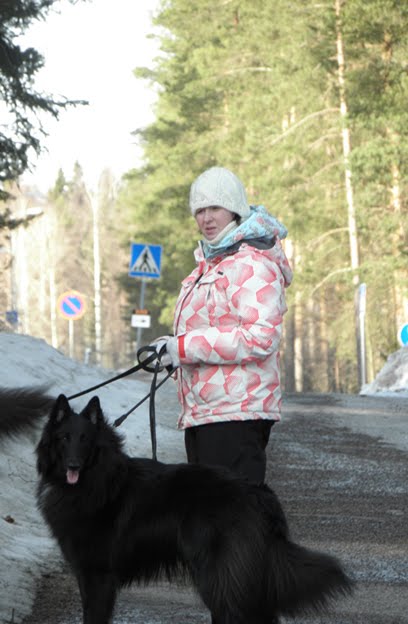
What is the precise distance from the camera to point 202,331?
188 inches

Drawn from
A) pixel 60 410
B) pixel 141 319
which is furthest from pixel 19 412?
pixel 141 319

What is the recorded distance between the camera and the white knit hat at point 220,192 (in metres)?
4.89

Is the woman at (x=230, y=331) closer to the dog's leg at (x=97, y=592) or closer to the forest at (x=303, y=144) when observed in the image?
the dog's leg at (x=97, y=592)

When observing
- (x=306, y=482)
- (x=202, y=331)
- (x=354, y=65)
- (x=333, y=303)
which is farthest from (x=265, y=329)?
(x=333, y=303)

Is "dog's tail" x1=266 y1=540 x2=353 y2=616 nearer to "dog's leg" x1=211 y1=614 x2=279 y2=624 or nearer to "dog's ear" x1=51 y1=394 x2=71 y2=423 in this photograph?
Result: "dog's leg" x1=211 y1=614 x2=279 y2=624

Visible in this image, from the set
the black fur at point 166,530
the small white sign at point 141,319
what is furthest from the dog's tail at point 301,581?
the small white sign at point 141,319

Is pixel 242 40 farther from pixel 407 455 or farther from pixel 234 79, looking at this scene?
pixel 407 455

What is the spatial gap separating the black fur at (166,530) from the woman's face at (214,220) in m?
0.95

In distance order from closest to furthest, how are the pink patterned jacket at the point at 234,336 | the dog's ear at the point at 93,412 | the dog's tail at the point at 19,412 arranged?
1. the dog's tail at the point at 19,412
2. the dog's ear at the point at 93,412
3. the pink patterned jacket at the point at 234,336

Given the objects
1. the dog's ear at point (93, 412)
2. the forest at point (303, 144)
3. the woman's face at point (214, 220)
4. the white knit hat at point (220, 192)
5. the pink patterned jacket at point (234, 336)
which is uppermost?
the forest at point (303, 144)

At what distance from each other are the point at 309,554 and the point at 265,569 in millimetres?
180

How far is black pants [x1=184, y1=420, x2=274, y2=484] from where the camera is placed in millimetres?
4820

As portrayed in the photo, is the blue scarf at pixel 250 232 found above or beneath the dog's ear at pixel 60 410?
above

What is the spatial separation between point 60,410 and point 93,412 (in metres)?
0.15
